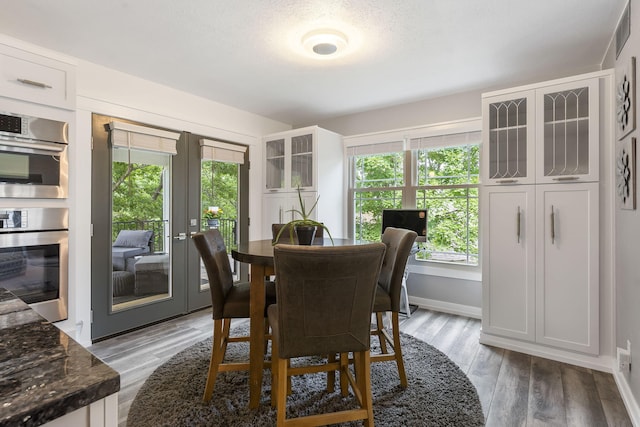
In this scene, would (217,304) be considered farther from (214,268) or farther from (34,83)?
(34,83)

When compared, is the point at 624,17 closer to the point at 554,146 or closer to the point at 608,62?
the point at 608,62

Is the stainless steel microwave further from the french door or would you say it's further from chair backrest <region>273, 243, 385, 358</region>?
chair backrest <region>273, 243, 385, 358</region>

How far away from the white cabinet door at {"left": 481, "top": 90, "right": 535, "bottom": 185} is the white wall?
2.01ft

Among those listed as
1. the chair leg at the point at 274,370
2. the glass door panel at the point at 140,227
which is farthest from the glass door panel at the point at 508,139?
the glass door panel at the point at 140,227

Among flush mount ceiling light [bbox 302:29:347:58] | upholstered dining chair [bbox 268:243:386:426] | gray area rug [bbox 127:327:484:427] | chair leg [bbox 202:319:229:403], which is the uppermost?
flush mount ceiling light [bbox 302:29:347:58]

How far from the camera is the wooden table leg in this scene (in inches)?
72.9

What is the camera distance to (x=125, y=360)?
258 cm

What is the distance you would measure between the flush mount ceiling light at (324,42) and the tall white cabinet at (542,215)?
56.5 inches

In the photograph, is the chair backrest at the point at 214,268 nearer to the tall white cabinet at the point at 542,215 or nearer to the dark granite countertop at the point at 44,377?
the dark granite countertop at the point at 44,377

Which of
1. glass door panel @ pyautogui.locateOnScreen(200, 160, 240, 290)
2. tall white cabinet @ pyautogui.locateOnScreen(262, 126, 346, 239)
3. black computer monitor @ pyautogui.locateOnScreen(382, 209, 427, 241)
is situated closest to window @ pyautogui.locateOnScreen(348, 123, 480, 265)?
black computer monitor @ pyautogui.locateOnScreen(382, 209, 427, 241)

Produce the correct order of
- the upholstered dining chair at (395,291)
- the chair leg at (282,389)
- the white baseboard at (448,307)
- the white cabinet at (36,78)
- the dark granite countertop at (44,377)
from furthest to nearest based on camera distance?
the white baseboard at (448,307) → the white cabinet at (36,78) → the upholstered dining chair at (395,291) → the chair leg at (282,389) → the dark granite countertop at (44,377)

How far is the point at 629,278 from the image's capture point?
6.77ft

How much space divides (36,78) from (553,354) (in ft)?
14.3

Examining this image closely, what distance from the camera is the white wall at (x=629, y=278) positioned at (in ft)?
6.14
